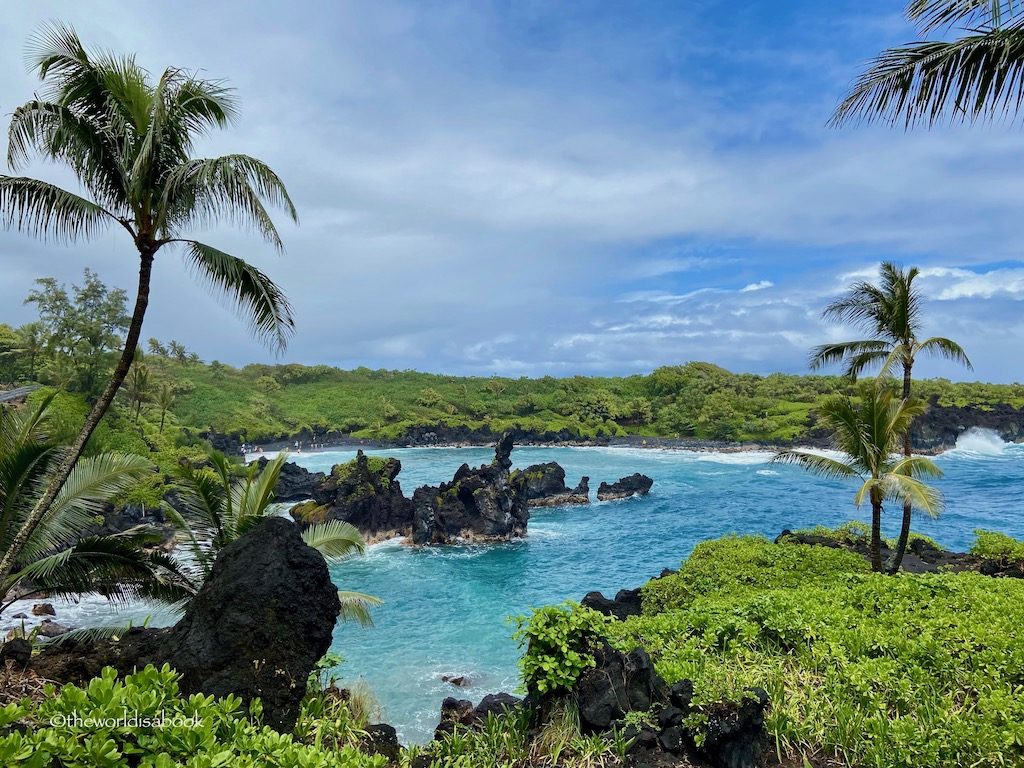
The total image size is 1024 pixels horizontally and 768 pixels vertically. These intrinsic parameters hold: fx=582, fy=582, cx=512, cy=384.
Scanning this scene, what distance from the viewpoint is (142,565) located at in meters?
9.25

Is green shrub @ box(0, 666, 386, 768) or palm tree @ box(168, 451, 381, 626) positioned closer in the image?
green shrub @ box(0, 666, 386, 768)

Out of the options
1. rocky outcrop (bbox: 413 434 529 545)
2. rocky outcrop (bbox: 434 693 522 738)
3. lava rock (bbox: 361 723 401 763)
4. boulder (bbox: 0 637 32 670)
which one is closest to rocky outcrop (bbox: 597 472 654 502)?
rocky outcrop (bbox: 413 434 529 545)

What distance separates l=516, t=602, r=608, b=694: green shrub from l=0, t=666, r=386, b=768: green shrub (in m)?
3.11

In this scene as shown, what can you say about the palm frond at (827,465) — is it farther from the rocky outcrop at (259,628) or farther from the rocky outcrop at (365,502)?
the rocky outcrop at (365,502)

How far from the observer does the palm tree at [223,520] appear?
10.4 metres

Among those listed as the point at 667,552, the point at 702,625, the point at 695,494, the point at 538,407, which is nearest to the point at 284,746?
the point at 702,625

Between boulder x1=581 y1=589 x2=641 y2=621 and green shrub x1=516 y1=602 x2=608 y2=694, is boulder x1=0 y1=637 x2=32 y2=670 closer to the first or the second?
green shrub x1=516 y1=602 x2=608 y2=694

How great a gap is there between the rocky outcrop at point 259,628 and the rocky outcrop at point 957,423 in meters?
75.0

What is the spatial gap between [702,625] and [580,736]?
3.40 meters

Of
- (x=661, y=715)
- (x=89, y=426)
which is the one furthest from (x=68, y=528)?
(x=661, y=715)

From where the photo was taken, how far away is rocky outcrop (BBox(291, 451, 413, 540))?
3430 cm

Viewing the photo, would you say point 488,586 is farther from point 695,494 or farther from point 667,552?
point 695,494

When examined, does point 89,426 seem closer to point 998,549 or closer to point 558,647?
point 558,647

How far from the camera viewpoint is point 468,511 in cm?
3444
